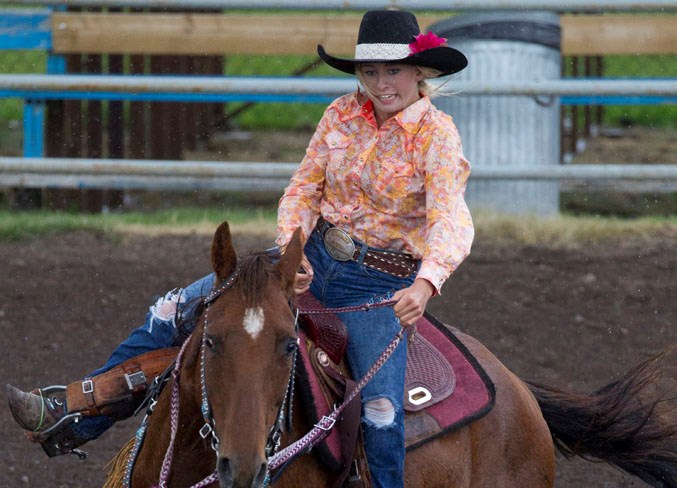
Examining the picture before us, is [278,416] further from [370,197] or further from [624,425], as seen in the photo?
[624,425]

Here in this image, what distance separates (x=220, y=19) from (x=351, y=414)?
17.0ft

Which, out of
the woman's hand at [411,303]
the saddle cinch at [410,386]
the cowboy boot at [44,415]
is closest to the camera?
the woman's hand at [411,303]

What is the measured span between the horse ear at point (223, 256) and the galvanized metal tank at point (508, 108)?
15.7 feet

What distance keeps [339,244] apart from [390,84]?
0.52 meters

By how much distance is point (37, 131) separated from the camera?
302 inches

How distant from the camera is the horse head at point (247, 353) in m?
2.71

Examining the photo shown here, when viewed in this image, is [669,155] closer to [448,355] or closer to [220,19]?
[220,19]

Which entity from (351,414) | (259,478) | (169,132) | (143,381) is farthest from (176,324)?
(169,132)

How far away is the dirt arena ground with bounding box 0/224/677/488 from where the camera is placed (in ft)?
19.8

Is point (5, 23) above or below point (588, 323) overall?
above

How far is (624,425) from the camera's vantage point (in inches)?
168

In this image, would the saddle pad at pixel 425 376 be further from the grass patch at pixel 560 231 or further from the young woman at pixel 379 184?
the grass patch at pixel 560 231

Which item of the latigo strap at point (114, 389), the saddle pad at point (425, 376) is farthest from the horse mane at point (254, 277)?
the saddle pad at point (425, 376)

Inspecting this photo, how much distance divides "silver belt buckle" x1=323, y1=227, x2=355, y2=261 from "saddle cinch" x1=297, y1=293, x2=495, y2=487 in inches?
6.1
